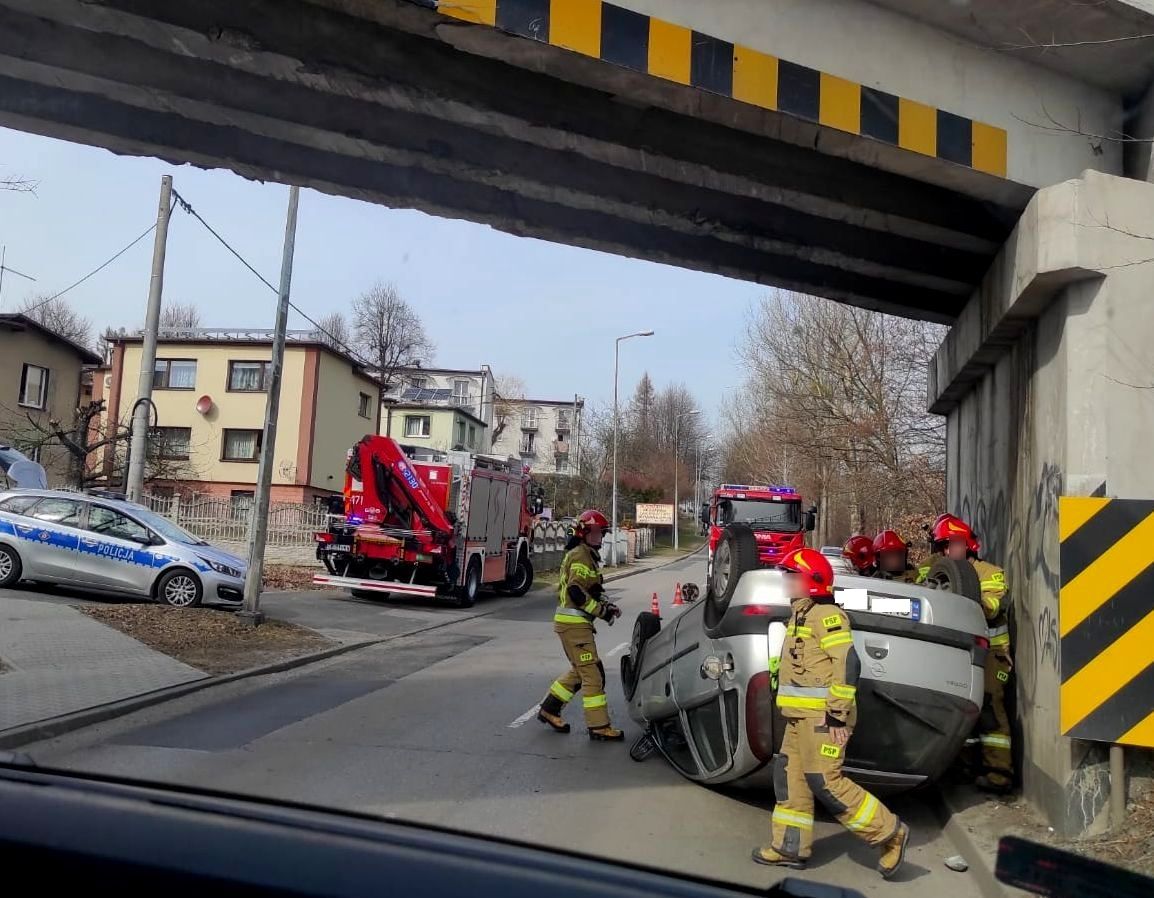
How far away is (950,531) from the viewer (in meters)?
6.88

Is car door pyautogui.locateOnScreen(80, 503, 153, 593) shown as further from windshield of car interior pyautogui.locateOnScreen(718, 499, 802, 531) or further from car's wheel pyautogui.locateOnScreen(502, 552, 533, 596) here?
windshield of car interior pyautogui.locateOnScreen(718, 499, 802, 531)

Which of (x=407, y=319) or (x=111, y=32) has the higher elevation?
(x=407, y=319)

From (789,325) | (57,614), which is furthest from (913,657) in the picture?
(789,325)

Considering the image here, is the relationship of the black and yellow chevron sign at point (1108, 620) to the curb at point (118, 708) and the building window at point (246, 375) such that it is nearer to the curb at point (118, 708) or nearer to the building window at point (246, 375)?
the curb at point (118, 708)

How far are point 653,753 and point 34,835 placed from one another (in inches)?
247

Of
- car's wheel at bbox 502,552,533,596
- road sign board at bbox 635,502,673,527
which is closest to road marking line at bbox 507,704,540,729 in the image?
car's wheel at bbox 502,552,533,596

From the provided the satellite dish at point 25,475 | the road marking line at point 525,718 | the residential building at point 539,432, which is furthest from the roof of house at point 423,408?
the road marking line at point 525,718

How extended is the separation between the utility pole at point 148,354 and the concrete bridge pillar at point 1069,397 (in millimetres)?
13465

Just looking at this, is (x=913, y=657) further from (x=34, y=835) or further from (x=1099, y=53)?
(x=34, y=835)

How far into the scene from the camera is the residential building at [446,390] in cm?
6744

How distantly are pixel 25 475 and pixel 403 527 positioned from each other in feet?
24.3

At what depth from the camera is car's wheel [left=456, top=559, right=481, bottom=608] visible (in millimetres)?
20094

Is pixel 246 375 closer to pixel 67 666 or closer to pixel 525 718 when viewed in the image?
pixel 67 666

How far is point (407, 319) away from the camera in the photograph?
72312mm
